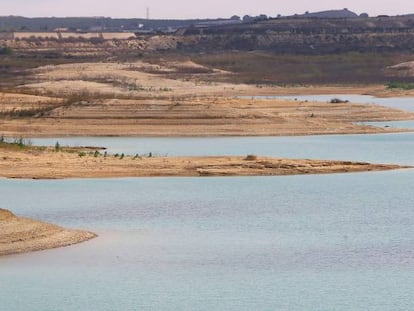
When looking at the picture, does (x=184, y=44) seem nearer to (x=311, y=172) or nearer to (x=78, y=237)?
(x=311, y=172)

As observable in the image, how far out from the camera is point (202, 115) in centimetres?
5084

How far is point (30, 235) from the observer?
24.6 metres

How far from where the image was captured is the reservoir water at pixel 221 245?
20.8 metres

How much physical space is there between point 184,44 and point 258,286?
11069 centimetres

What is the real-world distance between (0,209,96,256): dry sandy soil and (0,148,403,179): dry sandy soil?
363 inches

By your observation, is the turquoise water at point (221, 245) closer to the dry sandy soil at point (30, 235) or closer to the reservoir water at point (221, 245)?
the reservoir water at point (221, 245)

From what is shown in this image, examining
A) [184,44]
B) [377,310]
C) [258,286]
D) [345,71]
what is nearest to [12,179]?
[258,286]

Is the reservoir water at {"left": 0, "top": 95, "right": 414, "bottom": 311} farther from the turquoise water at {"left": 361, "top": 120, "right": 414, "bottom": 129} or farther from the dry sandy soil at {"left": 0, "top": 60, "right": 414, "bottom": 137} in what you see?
the turquoise water at {"left": 361, "top": 120, "right": 414, "bottom": 129}

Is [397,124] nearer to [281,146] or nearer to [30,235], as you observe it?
[281,146]

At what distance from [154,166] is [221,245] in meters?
11.6

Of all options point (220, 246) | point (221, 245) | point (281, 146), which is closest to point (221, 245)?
point (221, 245)

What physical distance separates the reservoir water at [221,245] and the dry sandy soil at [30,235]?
326 mm

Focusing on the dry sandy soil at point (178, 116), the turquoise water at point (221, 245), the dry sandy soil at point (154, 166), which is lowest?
the dry sandy soil at point (178, 116)

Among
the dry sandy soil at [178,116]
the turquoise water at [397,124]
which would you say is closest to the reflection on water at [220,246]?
the dry sandy soil at [178,116]
